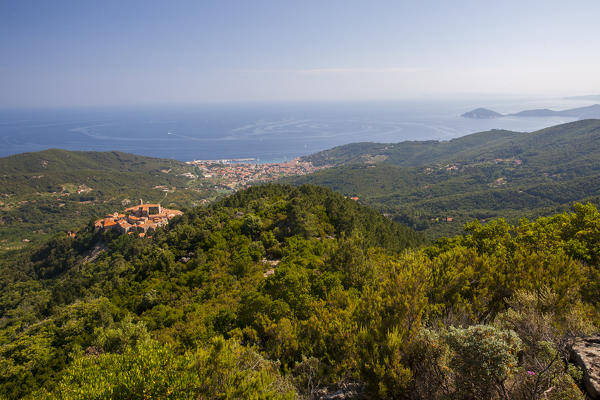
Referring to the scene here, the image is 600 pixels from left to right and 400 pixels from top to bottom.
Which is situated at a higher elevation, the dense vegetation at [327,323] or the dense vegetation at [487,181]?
the dense vegetation at [327,323]

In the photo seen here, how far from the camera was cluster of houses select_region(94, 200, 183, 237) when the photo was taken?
58656 millimetres

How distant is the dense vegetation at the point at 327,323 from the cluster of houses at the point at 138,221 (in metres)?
30.1

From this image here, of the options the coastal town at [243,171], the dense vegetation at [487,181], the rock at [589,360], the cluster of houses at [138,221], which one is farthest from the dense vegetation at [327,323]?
the coastal town at [243,171]

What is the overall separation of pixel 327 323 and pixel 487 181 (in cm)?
15596

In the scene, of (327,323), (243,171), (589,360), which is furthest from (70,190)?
(589,360)

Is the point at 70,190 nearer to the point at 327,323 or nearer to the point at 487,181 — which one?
the point at 327,323

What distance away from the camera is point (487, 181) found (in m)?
136

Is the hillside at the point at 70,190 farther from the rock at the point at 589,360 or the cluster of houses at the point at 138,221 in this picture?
the rock at the point at 589,360

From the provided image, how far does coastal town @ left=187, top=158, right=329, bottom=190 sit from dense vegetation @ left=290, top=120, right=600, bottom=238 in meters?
19.0

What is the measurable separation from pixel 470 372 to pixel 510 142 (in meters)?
228

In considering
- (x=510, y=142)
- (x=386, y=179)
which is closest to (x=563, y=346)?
(x=386, y=179)

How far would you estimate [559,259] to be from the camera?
41.9 feet

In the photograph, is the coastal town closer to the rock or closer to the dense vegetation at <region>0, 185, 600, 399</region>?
the dense vegetation at <region>0, 185, 600, 399</region>

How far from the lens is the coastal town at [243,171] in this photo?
5886 inches
